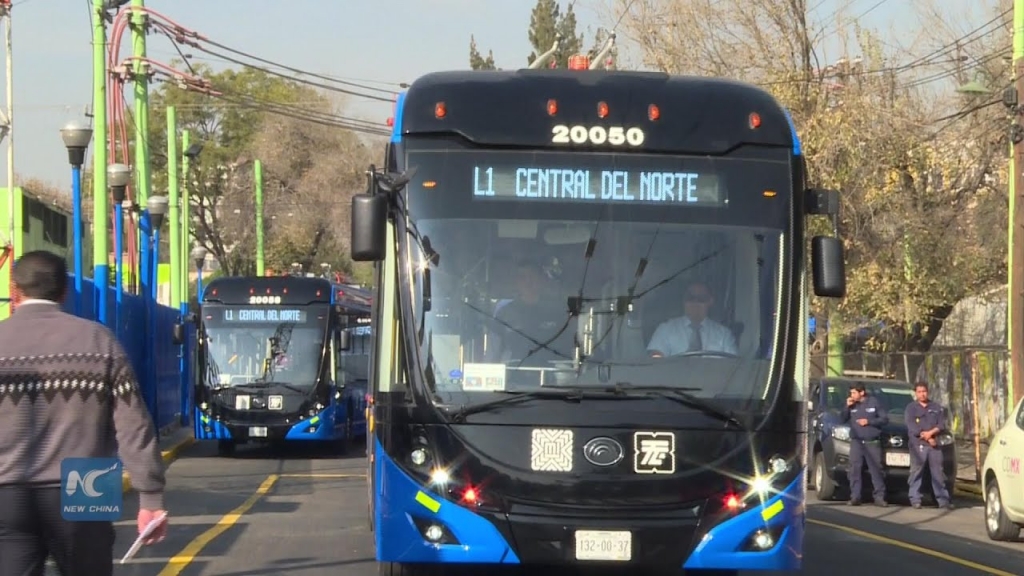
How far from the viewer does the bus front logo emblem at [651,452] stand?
28.6ft

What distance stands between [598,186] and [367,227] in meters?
1.48

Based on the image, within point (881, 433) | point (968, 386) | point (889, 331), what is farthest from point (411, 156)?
point (889, 331)

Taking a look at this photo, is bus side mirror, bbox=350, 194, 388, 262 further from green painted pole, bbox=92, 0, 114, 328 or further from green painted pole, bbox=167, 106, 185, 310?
green painted pole, bbox=167, 106, 185, 310

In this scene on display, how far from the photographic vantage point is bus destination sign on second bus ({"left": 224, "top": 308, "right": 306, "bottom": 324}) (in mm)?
28344

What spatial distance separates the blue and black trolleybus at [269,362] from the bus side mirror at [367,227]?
62.8 ft

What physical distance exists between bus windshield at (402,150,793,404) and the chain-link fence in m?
17.0

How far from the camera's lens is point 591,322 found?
8.97 meters

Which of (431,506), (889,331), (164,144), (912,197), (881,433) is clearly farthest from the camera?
(164,144)

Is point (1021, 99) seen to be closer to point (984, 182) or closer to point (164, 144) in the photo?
point (984, 182)

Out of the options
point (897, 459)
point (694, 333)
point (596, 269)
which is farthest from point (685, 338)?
point (897, 459)

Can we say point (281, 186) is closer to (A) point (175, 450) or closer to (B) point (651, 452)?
(A) point (175, 450)

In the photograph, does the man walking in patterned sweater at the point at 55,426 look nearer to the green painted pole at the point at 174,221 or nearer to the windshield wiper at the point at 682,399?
the windshield wiper at the point at 682,399

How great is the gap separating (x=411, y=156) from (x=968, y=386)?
2195 centimetres

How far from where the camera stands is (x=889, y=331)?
35.3 m
